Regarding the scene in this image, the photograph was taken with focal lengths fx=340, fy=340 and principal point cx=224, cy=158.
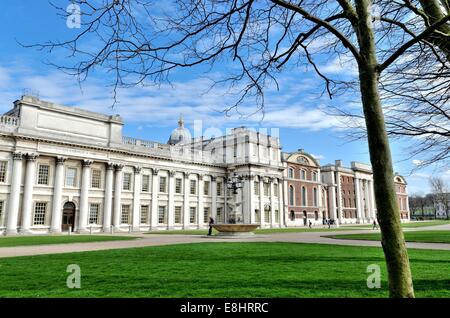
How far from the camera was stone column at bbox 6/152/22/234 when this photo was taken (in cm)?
3466

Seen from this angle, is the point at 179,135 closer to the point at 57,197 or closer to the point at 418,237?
the point at 57,197

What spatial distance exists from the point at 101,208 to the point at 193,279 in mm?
38233

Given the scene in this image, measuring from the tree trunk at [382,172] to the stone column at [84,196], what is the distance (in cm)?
4055

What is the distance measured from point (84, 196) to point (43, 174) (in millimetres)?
5122

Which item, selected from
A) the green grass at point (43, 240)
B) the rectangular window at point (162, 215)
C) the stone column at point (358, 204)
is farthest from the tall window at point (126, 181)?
the stone column at point (358, 204)

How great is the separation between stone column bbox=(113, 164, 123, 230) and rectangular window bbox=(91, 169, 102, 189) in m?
1.97

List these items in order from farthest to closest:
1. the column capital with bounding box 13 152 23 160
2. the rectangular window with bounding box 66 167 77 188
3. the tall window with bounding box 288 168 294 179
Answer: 1. the tall window with bounding box 288 168 294 179
2. the rectangular window with bounding box 66 167 77 188
3. the column capital with bounding box 13 152 23 160

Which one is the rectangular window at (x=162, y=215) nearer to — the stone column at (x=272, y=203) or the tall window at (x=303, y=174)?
the stone column at (x=272, y=203)

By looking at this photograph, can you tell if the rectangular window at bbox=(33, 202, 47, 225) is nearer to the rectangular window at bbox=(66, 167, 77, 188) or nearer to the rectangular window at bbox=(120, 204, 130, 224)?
the rectangular window at bbox=(66, 167, 77, 188)

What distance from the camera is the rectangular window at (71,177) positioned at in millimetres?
40156

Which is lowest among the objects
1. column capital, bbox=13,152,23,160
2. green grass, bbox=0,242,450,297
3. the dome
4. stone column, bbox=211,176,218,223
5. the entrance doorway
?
green grass, bbox=0,242,450,297

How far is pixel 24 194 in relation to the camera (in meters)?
36.1

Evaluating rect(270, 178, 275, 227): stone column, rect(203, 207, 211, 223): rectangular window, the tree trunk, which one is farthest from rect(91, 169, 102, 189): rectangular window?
the tree trunk
